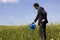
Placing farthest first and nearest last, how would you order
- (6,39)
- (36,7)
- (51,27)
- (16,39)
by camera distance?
1. (51,27)
2. (6,39)
3. (16,39)
4. (36,7)

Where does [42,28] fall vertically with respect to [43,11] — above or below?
below

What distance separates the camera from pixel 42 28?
10836 mm

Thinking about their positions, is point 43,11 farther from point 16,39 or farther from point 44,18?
point 16,39

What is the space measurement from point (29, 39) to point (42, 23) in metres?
0.91

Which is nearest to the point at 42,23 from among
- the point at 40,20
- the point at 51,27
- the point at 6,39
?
the point at 40,20

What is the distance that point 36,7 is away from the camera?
10594 mm

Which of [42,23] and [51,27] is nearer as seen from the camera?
[42,23]

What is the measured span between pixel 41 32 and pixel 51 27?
17.8ft

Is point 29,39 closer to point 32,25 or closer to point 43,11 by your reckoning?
point 32,25

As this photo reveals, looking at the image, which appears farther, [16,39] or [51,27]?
[51,27]

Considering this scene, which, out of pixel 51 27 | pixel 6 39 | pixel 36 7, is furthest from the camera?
pixel 51 27

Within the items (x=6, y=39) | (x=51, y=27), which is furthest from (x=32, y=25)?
(x=51, y=27)

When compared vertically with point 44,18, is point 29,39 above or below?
below

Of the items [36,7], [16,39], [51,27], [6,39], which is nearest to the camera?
[36,7]
